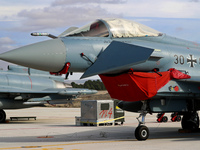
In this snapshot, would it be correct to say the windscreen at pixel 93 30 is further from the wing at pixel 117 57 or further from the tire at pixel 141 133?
the tire at pixel 141 133

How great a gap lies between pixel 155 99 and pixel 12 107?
1285 cm

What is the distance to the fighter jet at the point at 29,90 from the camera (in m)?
20.5

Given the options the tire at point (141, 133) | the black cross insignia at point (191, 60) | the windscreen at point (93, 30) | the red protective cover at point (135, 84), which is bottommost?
the tire at point (141, 133)

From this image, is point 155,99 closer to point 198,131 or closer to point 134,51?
point 134,51

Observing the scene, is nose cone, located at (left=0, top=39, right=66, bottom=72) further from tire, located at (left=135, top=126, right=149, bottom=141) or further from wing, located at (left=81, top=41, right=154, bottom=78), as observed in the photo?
tire, located at (left=135, top=126, right=149, bottom=141)

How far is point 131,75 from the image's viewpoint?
30.8 feet

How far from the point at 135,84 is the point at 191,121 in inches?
158

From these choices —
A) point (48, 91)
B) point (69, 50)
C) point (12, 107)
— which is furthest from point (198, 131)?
point (12, 107)

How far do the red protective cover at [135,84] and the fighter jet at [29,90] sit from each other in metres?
11.5

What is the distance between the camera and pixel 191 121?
12344 mm

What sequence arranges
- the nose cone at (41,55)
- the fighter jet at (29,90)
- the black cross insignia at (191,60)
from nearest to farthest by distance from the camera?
the nose cone at (41,55), the black cross insignia at (191,60), the fighter jet at (29,90)

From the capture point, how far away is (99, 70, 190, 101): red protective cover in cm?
945

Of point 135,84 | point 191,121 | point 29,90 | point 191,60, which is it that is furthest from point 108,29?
point 29,90

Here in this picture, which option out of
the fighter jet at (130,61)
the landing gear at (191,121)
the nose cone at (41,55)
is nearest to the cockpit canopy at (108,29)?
the fighter jet at (130,61)
